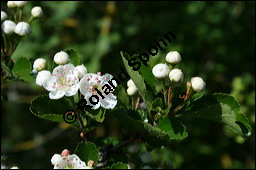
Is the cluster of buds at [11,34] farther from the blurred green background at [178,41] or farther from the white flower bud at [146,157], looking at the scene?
the blurred green background at [178,41]

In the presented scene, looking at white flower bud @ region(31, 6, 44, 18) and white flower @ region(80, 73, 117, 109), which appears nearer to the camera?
white flower @ region(80, 73, 117, 109)

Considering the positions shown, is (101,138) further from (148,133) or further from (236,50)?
(236,50)

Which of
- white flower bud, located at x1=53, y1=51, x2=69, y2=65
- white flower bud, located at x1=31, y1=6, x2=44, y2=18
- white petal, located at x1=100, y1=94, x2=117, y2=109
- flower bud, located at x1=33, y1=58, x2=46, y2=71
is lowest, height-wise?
white petal, located at x1=100, y1=94, x2=117, y2=109

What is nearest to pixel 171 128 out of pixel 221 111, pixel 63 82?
pixel 221 111

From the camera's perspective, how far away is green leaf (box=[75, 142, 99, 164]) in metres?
1.70

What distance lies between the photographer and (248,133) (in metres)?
1.75

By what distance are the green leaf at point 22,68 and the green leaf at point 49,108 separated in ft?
0.92

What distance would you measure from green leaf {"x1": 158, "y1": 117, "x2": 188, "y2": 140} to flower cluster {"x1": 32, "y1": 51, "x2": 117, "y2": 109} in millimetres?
195

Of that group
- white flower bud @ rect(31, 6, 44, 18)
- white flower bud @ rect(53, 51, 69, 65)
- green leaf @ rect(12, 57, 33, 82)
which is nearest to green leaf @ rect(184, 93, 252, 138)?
white flower bud @ rect(53, 51, 69, 65)

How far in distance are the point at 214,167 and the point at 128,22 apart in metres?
1.45

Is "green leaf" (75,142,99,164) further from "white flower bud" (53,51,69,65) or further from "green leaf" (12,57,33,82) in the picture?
"green leaf" (12,57,33,82)

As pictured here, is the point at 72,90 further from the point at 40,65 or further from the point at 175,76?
the point at 175,76

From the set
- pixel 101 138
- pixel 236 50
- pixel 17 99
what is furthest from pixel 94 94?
pixel 17 99

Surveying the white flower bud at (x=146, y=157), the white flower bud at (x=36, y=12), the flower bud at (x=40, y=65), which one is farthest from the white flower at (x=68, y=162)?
the white flower bud at (x=36, y=12)
